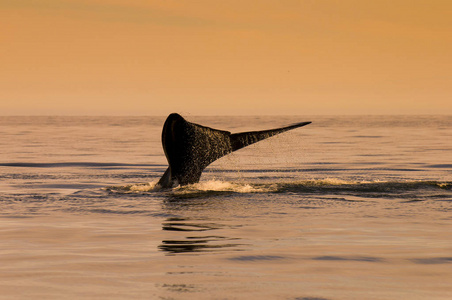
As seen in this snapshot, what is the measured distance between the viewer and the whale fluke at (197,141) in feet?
46.1

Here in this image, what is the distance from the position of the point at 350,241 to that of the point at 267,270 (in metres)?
2.17

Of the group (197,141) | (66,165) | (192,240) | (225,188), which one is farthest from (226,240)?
(66,165)

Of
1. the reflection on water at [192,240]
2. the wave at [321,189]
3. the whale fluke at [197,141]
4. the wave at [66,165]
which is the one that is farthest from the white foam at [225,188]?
the wave at [66,165]

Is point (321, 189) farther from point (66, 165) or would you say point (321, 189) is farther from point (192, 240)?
point (66, 165)

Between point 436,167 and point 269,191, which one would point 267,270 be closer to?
point 269,191

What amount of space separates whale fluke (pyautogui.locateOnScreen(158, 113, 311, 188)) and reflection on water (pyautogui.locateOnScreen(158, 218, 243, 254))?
3.00 metres

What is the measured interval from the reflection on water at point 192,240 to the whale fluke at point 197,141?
2996 millimetres

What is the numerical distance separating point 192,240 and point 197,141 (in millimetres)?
4992

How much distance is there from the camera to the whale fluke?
14047 mm

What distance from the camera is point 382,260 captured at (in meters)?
8.15

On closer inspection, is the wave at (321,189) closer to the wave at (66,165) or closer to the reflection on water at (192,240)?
the reflection on water at (192,240)

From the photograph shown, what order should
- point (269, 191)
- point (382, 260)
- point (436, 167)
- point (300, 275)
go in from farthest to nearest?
point (436, 167) < point (269, 191) < point (382, 260) < point (300, 275)

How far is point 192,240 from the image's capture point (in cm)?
968

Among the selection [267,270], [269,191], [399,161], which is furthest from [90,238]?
[399,161]
